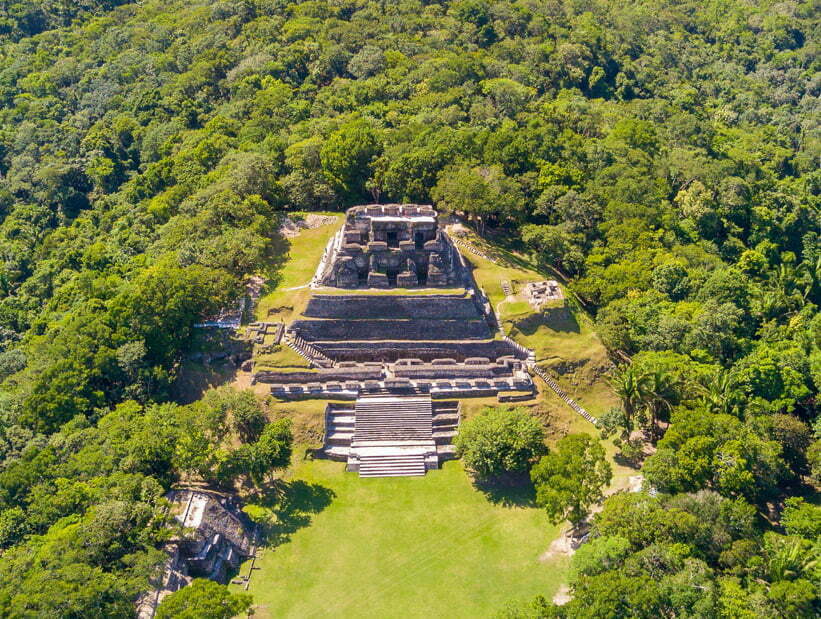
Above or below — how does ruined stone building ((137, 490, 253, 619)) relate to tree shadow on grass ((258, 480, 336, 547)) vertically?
above

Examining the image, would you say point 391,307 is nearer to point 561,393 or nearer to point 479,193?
point 479,193

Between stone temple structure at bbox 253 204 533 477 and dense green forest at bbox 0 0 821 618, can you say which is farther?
stone temple structure at bbox 253 204 533 477

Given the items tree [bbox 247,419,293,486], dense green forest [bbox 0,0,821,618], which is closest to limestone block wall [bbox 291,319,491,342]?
dense green forest [bbox 0,0,821,618]

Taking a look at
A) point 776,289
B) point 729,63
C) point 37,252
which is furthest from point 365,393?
point 729,63

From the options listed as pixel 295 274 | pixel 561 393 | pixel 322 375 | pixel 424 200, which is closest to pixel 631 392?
pixel 561 393

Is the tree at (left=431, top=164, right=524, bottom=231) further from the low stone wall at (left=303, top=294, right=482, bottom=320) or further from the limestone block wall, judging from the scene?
the limestone block wall

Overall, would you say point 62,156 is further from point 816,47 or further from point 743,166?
point 816,47

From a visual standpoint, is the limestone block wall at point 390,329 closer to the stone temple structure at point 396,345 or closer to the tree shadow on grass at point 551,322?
the stone temple structure at point 396,345
